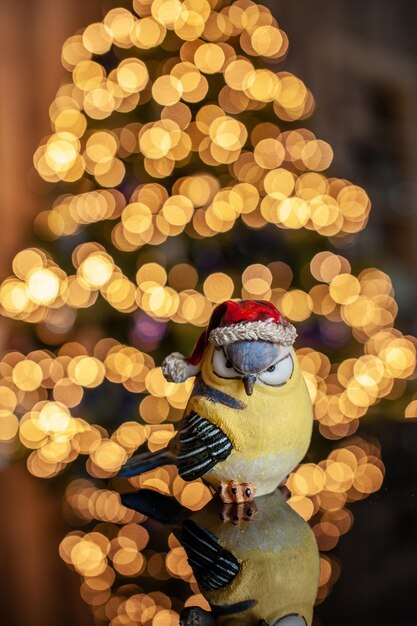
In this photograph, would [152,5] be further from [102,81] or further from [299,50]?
[299,50]

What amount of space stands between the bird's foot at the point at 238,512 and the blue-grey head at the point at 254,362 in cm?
10

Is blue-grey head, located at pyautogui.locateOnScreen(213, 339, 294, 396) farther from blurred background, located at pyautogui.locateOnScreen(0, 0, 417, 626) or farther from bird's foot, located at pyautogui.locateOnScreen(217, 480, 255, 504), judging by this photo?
blurred background, located at pyautogui.locateOnScreen(0, 0, 417, 626)

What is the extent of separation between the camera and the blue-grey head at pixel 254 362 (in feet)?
2.11

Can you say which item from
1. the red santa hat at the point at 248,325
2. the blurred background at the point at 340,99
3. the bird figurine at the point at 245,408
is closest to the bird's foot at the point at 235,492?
the bird figurine at the point at 245,408

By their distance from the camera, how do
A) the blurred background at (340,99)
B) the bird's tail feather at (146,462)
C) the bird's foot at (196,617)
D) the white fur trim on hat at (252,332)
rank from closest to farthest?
the bird's foot at (196,617)
the white fur trim on hat at (252,332)
the bird's tail feather at (146,462)
the blurred background at (340,99)

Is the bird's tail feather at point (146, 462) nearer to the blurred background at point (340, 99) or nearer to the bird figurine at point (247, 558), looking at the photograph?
the bird figurine at point (247, 558)

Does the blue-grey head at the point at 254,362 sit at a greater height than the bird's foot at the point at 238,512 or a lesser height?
greater

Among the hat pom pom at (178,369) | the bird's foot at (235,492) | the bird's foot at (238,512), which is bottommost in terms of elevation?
the bird's foot at (238,512)

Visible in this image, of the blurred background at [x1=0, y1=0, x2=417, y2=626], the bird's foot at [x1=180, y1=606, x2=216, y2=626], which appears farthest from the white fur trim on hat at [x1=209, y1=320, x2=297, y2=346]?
the blurred background at [x1=0, y1=0, x2=417, y2=626]

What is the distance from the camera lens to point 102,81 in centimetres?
160

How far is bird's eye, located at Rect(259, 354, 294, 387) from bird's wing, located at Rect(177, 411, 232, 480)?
6 cm

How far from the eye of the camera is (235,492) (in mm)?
680

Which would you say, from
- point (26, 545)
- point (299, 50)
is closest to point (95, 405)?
point (26, 545)

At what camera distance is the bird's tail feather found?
765 mm
